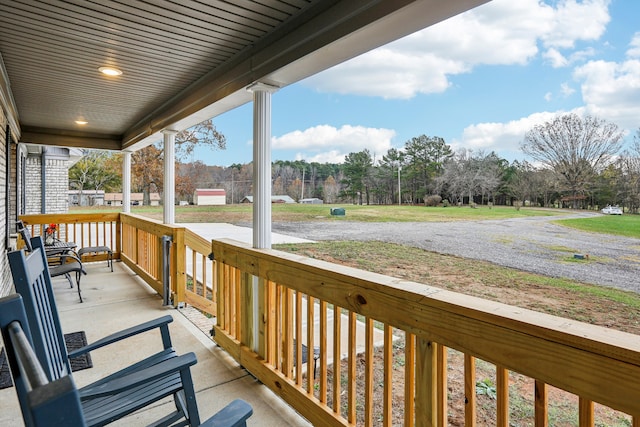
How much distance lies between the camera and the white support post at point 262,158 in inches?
107

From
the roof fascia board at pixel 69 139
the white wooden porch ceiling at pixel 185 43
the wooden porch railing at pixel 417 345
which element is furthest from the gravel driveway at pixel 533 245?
the roof fascia board at pixel 69 139

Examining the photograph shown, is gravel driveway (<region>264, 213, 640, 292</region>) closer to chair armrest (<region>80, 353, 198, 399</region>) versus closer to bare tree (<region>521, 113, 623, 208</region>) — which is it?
bare tree (<region>521, 113, 623, 208</region>)

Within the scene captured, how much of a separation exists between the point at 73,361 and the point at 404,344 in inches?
98.9

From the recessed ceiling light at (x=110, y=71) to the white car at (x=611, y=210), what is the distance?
147 inches

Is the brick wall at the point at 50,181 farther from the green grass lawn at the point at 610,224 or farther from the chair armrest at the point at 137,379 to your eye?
the green grass lawn at the point at 610,224

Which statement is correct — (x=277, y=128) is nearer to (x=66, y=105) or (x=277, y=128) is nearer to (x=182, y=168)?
(x=182, y=168)

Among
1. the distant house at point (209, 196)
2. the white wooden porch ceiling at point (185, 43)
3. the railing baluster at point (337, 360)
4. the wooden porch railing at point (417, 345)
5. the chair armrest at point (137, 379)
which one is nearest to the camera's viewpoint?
the wooden porch railing at point (417, 345)

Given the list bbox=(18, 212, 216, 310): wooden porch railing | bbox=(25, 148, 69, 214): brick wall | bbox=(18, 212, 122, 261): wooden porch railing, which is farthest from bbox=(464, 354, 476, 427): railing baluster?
bbox=(25, 148, 69, 214): brick wall

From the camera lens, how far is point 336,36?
6.74ft

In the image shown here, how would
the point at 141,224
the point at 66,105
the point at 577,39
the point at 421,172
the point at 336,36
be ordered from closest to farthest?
the point at 577,39
the point at 421,172
the point at 336,36
the point at 66,105
the point at 141,224

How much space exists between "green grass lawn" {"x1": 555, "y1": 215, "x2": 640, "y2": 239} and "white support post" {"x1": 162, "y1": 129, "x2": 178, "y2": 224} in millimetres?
4349

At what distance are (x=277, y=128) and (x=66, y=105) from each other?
343 centimetres

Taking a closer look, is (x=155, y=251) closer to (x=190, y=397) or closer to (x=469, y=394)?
(x=190, y=397)

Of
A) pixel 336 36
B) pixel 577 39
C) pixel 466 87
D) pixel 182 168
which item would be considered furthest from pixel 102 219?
pixel 577 39
